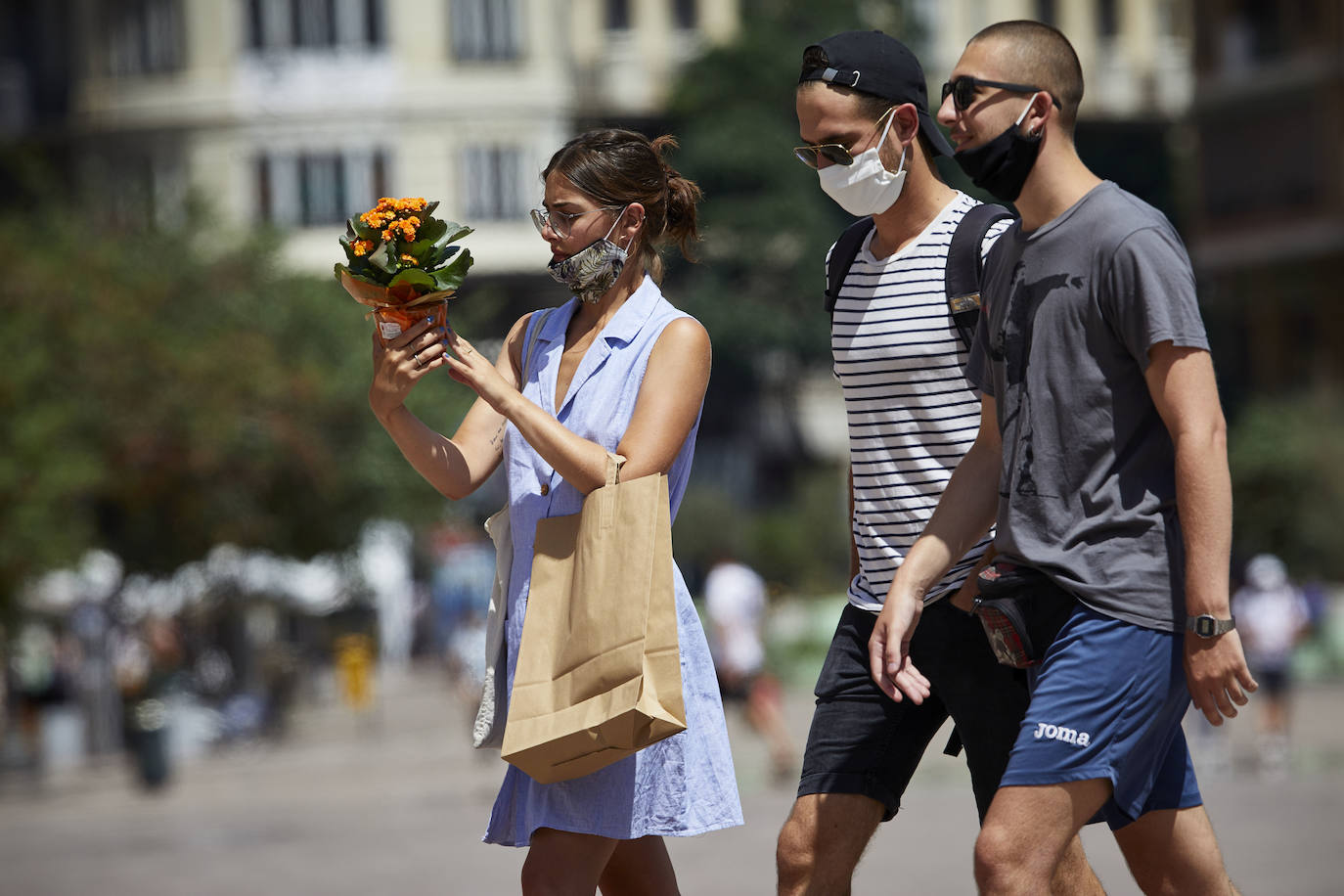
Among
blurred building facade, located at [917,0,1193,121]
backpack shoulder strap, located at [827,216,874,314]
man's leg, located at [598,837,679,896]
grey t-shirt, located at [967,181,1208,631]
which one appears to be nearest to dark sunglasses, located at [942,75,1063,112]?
grey t-shirt, located at [967,181,1208,631]

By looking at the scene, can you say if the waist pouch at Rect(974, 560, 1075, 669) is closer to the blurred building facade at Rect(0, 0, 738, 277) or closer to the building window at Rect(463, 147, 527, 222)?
the blurred building facade at Rect(0, 0, 738, 277)

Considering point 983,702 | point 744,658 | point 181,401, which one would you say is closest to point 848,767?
point 983,702

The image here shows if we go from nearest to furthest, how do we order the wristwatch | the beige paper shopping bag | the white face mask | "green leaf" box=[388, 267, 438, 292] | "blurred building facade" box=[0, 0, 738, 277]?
the wristwatch
the beige paper shopping bag
"green leaf" box=[388, 267, 438, 292]
the white face mask
"blurred building facade" box=[0, 0, 738, 277]

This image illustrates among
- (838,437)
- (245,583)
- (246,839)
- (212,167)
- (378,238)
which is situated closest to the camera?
(378,238)

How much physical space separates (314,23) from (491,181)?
18.5 feet

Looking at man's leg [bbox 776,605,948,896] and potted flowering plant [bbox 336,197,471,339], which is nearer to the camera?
potted flowering plant [bbox 336,197,471,339]

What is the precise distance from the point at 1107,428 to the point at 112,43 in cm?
4415

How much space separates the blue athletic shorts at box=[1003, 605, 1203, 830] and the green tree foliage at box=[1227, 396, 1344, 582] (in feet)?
97.8

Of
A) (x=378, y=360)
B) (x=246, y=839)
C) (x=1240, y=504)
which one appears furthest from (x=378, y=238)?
(x=1240, y=504)

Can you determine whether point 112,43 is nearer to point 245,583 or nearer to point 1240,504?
point 245,583

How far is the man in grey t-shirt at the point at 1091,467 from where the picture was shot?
3.23 metres

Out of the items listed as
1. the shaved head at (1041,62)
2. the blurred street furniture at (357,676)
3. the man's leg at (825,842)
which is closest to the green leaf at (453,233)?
the shaved head at (1041,62)

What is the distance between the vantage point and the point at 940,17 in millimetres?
48000

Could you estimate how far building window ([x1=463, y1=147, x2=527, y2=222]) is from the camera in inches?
1690
